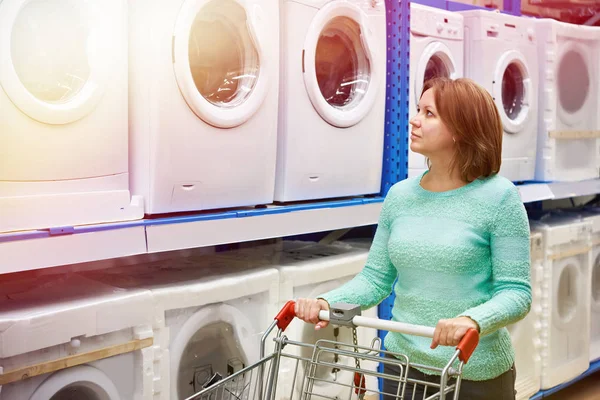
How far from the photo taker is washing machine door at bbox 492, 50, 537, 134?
335cm

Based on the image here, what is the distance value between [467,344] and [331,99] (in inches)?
61.3

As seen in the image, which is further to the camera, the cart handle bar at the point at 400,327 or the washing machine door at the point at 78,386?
the washing machine door at the point at 78,386

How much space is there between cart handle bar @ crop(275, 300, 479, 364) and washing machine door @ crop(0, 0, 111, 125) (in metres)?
0.77

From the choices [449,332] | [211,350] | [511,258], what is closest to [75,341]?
[211,350]

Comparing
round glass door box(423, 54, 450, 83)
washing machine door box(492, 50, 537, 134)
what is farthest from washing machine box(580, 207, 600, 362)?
round glass door box(423, 54, 450, 83)

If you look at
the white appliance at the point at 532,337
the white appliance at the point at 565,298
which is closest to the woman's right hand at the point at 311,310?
the white appliance at the point at 532,337

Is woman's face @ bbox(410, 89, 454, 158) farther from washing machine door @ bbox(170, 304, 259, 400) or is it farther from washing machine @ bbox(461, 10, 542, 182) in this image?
washing machine @ bbox(461, 10, 542, 182)

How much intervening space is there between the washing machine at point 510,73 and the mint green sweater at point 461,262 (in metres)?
1.77

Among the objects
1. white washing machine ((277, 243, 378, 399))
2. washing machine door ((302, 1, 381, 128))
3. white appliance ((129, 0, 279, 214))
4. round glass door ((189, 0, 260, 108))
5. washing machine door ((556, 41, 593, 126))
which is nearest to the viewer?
white appliance ((129, 0, 279, 214))

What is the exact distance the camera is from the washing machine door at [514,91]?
11.0ft

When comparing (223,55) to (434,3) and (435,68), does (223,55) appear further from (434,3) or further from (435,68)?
(434,3)

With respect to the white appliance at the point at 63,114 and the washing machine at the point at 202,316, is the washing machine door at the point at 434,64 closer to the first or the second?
the washing machine at the point at 202,316

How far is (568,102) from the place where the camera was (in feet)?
12.4

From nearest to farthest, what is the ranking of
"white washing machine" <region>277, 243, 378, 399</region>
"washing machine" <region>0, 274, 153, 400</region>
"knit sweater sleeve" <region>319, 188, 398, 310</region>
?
"washing machine" <region>0, 274, 153, 400</region>, "knit sweater sleeve" <region>319, 188, 398, 310</region>, "white washing machine" <region>277, 243, 378, 399</region>
